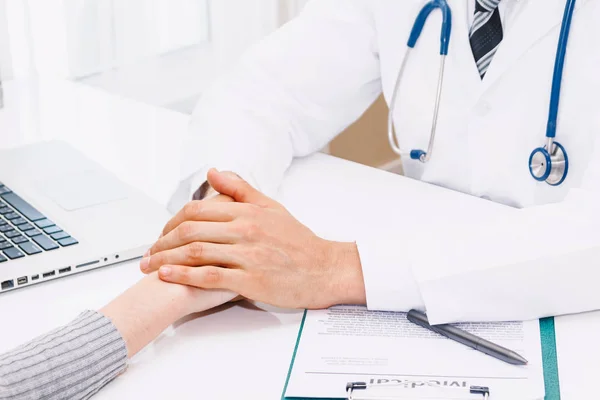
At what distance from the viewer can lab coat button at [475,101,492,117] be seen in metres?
1.25

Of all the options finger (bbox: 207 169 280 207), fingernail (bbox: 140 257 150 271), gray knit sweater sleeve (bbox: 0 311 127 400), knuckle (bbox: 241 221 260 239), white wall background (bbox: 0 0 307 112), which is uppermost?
white wall background (bbox: 0 0 307 112)

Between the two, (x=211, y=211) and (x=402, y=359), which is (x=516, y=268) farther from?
(x=211, y=211)

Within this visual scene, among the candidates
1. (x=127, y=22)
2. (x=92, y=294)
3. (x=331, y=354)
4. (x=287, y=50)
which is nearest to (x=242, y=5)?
(x=127, y=22)

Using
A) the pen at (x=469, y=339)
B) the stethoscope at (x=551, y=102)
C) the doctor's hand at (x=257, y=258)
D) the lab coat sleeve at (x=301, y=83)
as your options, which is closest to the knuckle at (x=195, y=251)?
the doctor's hand at (x=257, y=258)

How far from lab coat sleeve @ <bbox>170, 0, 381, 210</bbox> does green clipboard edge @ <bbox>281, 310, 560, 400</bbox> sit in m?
0.49

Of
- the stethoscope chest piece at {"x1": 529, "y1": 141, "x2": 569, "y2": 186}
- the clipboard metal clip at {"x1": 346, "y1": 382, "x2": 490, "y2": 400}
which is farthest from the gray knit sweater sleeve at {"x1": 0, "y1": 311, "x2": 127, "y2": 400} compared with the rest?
the stethoscope chest piece at {"x1": 529, "y1": 141, "x2": 569, "y2": 186}

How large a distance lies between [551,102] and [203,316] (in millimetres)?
590

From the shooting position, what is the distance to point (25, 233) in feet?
3.49

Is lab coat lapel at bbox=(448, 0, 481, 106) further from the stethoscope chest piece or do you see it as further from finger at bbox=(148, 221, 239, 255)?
finger at bbox=(148, 221, 239, 255)

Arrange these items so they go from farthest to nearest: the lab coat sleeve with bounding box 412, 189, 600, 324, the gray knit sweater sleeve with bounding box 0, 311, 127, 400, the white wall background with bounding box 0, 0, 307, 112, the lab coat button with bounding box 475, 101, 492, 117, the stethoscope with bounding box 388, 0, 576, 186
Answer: the white wall background with bounding box 0, 0, 307, 112 → the lab coat button with bounding box 475, 101, 492, 117 → the stethoscope with bounding box 388, 0, 576, 186 → the lab coat sleeve with bounding box 412, 189, 600, 324 → the gray knit sweater sleeve with bounding box 0, 311, 127, 400

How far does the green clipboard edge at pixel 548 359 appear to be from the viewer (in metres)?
0.77

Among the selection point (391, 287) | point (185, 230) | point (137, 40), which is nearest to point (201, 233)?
point (185, 230)

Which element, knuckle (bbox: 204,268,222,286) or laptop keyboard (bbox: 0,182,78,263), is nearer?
knuckle (bbox: 204,268,222,286)

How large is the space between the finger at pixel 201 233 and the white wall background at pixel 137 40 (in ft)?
3.40
